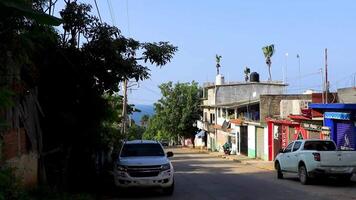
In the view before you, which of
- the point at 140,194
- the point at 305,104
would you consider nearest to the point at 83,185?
the point at 140,194

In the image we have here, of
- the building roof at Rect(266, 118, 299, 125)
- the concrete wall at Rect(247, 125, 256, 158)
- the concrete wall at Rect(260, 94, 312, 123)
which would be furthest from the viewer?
the concrete wall at Rect(247, 125, 256, 158)

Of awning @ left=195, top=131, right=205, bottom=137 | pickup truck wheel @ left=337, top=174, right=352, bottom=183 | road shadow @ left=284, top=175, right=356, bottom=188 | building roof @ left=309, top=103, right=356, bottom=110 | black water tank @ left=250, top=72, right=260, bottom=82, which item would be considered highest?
black water tank @ left=250, top=72, right=260, bottom=82

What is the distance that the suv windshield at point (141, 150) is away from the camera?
1855 cm

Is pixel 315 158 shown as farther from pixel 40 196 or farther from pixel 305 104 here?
pixel 305 104

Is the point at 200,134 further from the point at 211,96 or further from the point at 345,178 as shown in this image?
the point at 345,178

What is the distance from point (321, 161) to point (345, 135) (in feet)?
35.1

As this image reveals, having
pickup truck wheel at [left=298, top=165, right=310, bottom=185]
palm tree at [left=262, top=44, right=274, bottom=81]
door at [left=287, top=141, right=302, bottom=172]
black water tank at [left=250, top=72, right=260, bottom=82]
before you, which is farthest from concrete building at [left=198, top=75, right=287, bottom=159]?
pickup truck wheel at [left=298, top=165, right=310, bottom=185]

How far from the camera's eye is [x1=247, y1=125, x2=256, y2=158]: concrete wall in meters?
52.8

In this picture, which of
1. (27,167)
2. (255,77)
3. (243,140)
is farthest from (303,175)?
(255,77)

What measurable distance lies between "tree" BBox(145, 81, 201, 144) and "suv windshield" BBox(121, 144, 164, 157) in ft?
229

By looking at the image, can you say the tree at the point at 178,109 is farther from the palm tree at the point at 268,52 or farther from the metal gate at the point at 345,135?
the metal gate at the point at 345,135

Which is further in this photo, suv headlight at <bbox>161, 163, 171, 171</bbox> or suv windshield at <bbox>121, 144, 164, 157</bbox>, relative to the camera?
suv windshield at <bbox>121, 144, 164, 157</bbox>

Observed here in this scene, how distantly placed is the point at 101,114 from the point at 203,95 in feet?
245

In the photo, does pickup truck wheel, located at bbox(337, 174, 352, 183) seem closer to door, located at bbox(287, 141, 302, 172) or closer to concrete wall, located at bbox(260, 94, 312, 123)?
door, located at bbox(287, 141, 302, 172)
